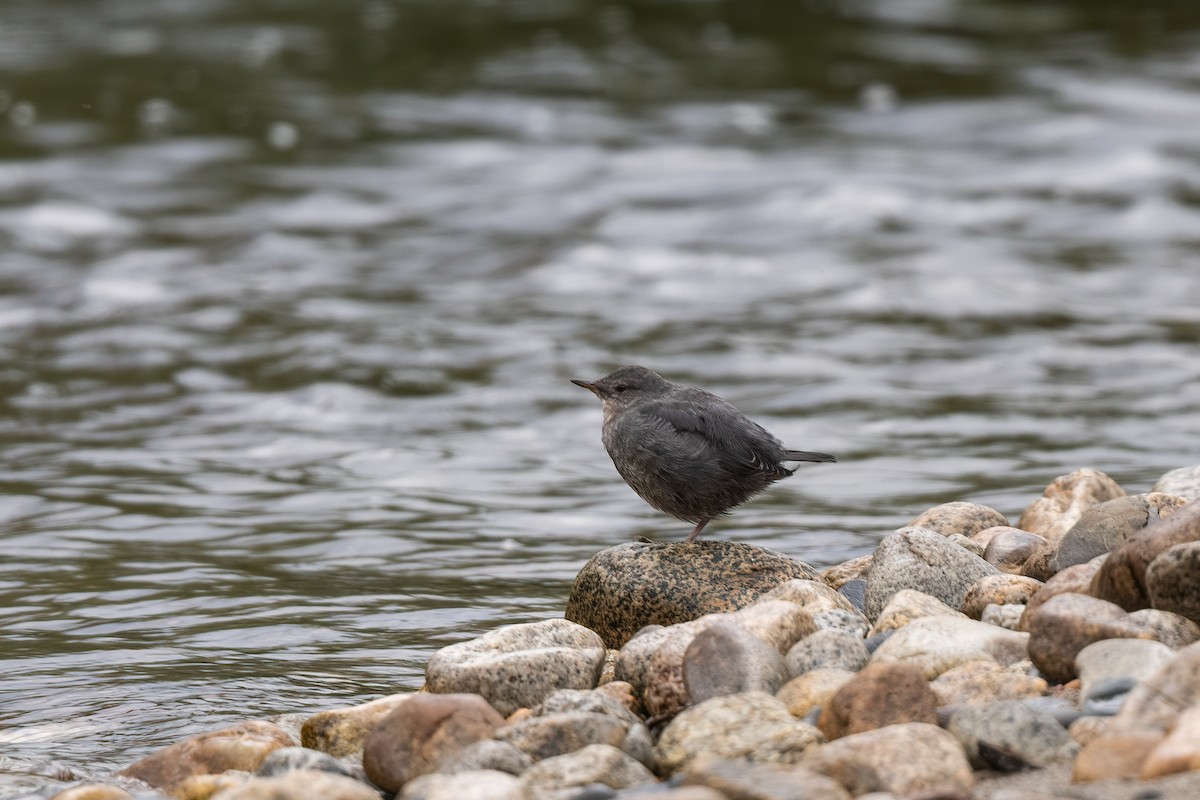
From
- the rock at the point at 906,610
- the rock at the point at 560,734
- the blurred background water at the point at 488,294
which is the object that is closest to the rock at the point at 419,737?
the rock at the point at 560,734

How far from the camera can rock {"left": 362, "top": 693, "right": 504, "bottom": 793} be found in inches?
171

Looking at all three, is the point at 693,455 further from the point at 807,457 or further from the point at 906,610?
the point at 906,610

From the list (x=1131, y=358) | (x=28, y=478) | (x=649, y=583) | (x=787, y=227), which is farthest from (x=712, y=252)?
(x=649, y=583)

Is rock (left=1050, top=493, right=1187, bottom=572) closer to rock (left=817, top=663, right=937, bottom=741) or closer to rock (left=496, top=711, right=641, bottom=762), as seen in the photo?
rock (left=817, top=663, right=937, bottom=741)

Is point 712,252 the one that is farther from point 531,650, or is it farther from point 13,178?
point 531,650

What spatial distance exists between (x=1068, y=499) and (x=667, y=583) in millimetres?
2139

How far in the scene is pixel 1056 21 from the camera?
23609 mm

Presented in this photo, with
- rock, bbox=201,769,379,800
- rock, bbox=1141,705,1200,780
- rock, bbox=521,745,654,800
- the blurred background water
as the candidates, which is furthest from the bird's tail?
rock, bbox=201,769,379,800

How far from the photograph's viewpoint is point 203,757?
4715mm

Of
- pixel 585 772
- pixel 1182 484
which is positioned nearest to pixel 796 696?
pixel 585 772

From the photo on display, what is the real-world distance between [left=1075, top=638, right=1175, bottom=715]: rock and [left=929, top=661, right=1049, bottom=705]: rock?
0.49 ft

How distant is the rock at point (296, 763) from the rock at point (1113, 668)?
6.78 ft

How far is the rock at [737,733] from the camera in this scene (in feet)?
13.7

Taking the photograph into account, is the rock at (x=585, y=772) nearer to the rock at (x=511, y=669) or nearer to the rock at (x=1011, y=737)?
the rock at (x=511, y=669)
